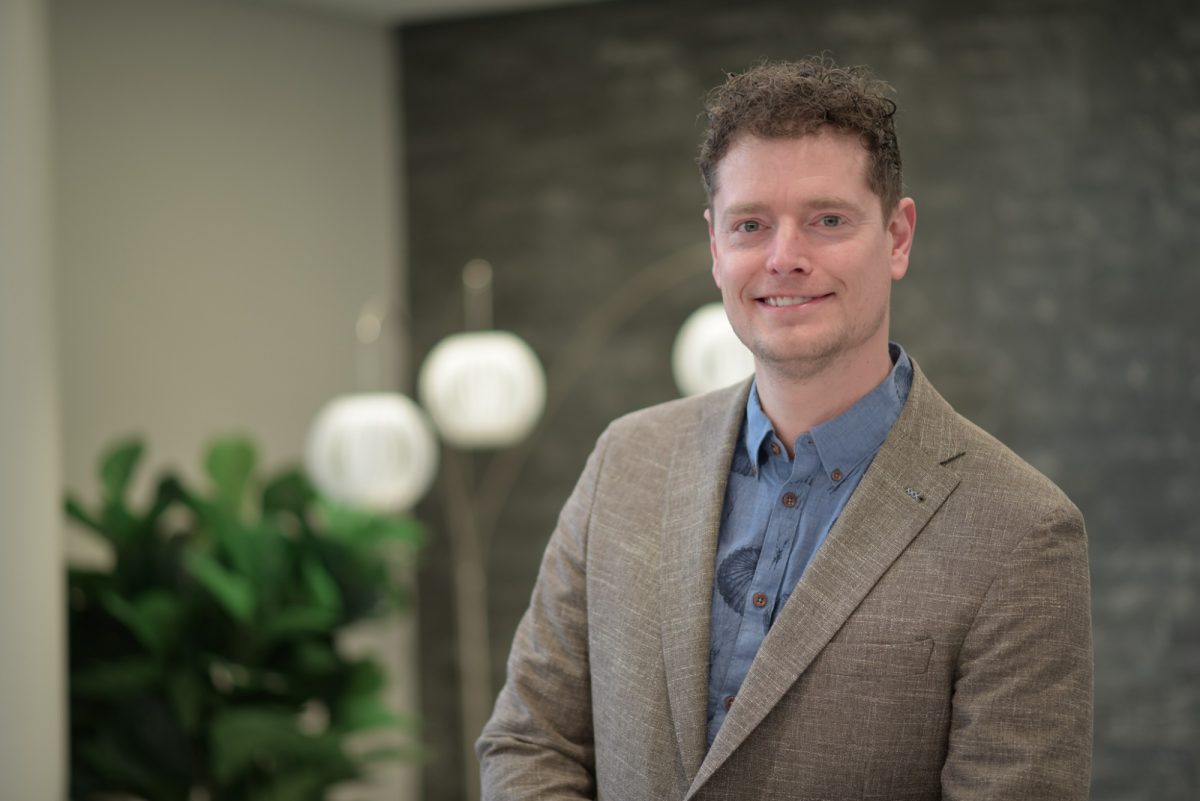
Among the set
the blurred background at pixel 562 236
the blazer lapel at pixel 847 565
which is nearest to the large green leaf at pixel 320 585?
the blurred background at pixel 562 236

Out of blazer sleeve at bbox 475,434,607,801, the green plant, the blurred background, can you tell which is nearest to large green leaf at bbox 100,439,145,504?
the green plant

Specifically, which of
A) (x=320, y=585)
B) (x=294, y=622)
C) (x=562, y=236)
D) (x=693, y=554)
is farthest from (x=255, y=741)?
(x=693, y=554)

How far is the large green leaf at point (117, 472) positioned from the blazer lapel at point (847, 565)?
8.56 ft

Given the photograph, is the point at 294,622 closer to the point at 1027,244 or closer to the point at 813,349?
the point at 1027,244

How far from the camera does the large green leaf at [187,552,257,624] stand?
353 centimetres

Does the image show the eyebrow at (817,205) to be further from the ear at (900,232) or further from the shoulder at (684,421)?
the shoulder at (684,421)

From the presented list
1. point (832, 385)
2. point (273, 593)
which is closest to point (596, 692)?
point (832, 385)

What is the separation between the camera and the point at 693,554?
1457mm

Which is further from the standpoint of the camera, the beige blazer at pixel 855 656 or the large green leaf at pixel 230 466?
the large green leaf at pixel 230 466

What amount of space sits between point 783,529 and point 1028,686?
0.96 ft

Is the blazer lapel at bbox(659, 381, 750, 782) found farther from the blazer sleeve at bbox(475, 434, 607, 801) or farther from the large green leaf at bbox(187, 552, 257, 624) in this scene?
the large green leaf at bbox(187, 552, 257, 624)

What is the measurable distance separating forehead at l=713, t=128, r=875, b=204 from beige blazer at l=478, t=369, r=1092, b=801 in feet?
0.78

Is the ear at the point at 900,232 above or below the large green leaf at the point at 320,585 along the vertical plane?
above

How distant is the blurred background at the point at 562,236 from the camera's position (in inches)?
165
